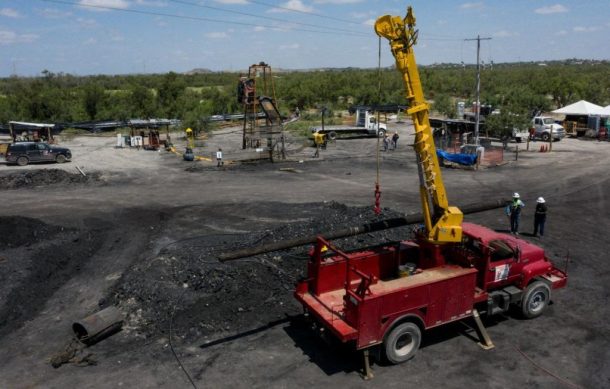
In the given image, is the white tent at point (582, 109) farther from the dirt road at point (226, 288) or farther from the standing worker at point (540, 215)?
the standing worker at point (540, 215)

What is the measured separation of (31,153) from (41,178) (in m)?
6.38

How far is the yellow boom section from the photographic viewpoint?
439 inches

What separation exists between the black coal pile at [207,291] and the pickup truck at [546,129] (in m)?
35.2

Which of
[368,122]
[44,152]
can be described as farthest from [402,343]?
[368,122]

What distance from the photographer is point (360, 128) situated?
1900 inches

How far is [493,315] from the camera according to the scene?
40.7 ft

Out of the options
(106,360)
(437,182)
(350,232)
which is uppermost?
(437,182)

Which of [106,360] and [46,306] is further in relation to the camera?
[46,306]

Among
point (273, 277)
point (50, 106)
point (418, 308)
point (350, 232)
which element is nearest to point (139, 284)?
point (273, 277)

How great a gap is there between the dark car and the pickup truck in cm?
3962

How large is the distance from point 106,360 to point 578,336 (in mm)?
10748

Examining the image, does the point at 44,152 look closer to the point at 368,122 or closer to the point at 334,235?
the point at 368,122

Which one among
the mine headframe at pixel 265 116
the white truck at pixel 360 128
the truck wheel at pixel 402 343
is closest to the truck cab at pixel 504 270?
the truck wheel at pixel 402 343

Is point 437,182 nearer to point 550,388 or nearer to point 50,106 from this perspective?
point 550,388
